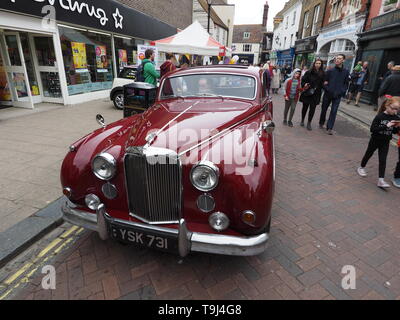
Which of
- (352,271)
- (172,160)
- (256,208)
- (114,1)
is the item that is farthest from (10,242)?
(114,1)

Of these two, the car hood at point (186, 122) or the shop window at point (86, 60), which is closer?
the car hood at point (186, 122)

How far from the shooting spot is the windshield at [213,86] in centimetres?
352

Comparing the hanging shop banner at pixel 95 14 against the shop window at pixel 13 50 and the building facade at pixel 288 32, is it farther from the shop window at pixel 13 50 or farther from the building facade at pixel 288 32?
the building facade at pixel 288 32

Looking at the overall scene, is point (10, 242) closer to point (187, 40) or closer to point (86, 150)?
point (86, 150)

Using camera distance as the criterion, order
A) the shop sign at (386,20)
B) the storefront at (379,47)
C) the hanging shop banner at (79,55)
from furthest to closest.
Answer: the storefront at (379,47) → the shop sign at (386,20) → the hanging shop banner at (79,55)

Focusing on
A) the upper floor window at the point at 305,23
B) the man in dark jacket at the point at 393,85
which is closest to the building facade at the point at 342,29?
the upper floor window at the point at 305,23

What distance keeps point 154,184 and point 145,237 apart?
1.49 feet

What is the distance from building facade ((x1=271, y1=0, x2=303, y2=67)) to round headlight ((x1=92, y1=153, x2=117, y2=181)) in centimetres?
2827

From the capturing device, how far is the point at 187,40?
1038 cm

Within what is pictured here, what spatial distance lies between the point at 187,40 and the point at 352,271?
1027 cm

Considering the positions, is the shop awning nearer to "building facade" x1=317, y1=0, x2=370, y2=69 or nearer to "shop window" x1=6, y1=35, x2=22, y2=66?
"shop window" x1=6, y1=35, x2=22, y2=66

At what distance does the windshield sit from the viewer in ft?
11.5

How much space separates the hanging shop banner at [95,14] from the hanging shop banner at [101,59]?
926mm

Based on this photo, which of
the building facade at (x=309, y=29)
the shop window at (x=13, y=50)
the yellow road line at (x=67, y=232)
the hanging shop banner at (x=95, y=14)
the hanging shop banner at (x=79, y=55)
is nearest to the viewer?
the yellow road line at (x=67, y=232)
